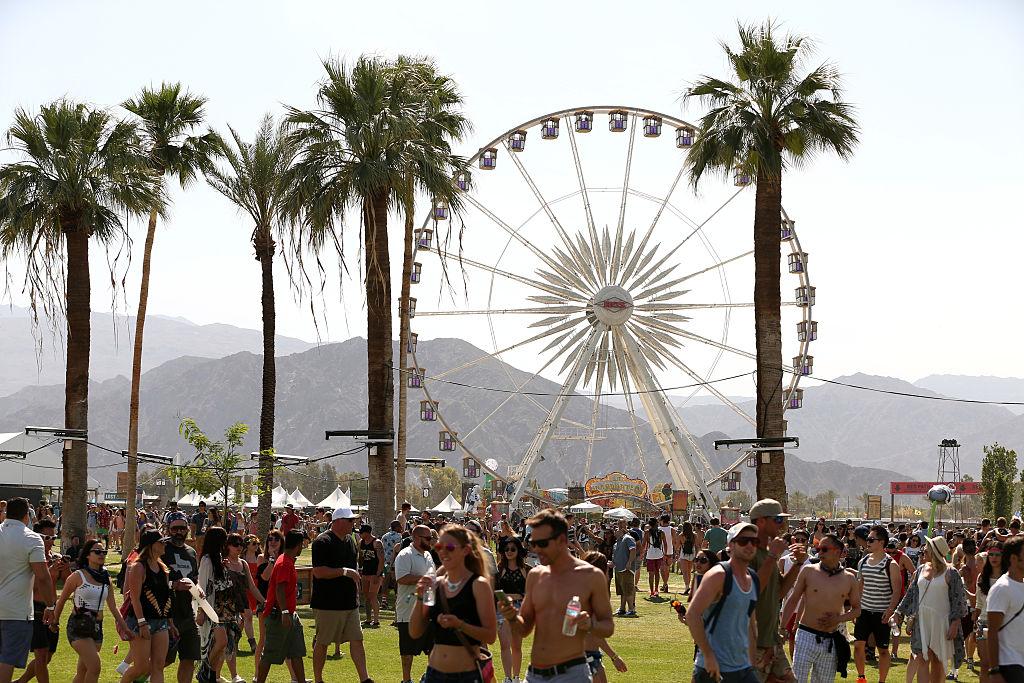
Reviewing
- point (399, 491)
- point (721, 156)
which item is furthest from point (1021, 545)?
point (399, 491)

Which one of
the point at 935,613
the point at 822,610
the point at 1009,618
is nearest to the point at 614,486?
the point at 935,613

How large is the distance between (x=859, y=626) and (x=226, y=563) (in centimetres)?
653

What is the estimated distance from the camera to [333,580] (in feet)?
39.9

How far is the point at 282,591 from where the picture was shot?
12109 millimetres

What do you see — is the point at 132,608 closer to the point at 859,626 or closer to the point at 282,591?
the point at 282,591

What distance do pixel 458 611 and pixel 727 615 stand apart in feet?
5.47

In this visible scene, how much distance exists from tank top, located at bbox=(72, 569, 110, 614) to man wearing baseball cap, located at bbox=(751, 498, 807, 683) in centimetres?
551

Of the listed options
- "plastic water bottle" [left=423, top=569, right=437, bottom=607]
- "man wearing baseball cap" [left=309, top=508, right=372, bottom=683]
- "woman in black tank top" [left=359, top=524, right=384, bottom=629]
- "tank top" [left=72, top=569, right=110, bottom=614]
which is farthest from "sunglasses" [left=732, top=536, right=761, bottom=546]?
"woman in black tank top" [left=359, top=524, right=384, bottom=629]

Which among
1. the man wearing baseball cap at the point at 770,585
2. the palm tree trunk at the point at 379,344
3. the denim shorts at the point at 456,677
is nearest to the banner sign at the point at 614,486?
the palm tree trunk at the point at 379,344

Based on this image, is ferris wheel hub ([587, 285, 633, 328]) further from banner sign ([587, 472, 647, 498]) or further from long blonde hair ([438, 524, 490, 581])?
long blonde hair ([438, 524, 490, 581])

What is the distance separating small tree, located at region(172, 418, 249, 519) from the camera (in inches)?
1256

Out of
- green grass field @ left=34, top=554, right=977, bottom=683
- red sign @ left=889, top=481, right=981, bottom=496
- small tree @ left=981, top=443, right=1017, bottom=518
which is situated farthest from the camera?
red sign @ left=889, top=481, right=981, bottom=496

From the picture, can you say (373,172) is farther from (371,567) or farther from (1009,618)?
(1009,618)

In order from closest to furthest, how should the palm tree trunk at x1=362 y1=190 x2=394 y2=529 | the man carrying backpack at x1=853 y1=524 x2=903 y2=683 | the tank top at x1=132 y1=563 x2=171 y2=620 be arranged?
1. the tank top at x1=132 y1=563 x2=171 y2=620
2. the man carrying backpack at x1=853 y1=524 x2=903 y2=683
3. the palm tree trunk at x1=362 y1=190 x2=394 y2=529
